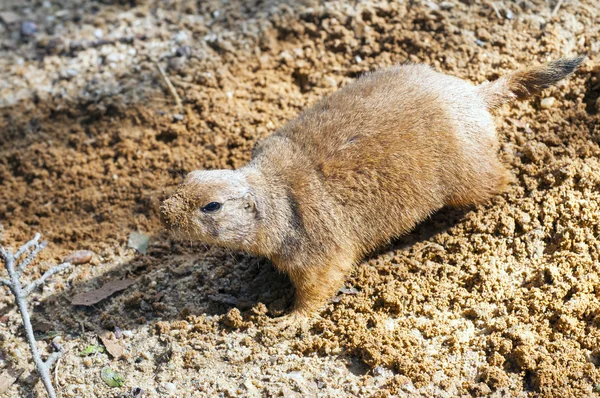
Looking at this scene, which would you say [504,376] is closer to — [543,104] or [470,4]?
[543,104]

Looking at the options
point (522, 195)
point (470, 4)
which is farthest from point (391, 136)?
point (470, 4)

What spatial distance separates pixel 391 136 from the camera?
15.0ft

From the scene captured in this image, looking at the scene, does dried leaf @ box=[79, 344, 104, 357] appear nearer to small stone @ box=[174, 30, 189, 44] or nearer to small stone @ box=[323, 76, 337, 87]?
small stone @ box=[323, 76, 337, 87]

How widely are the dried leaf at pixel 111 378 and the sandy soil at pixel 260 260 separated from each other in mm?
51

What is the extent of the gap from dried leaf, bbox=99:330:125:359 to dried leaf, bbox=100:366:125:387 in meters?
0.11

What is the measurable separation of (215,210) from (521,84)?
2541 mm

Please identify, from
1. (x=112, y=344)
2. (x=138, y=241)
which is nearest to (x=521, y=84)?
(x=138, y=241)

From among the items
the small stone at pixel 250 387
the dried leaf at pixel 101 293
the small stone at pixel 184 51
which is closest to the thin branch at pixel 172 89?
the small stone at pixel 184 51

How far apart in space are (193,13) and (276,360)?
170 inches

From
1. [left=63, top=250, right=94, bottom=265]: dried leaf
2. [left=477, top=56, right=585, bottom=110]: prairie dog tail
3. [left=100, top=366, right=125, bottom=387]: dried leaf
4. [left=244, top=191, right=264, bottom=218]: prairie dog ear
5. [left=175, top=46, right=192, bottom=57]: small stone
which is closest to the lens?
[left=100, top=366, right=125, bottom=387]: dried leaf

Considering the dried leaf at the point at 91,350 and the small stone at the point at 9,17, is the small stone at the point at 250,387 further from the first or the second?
the small stone at the point at 9,17

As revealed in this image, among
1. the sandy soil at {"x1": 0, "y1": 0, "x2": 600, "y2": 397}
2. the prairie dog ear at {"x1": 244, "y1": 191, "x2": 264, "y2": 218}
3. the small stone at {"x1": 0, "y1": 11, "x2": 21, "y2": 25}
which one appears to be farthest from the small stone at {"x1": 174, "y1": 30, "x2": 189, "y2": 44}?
the prairie dog ear at {"x1": 244, "y1": 191, "x2": 264, "y2": 218}

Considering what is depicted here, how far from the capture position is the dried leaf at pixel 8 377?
Result: 430cm

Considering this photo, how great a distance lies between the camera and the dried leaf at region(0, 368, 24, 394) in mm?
4301
